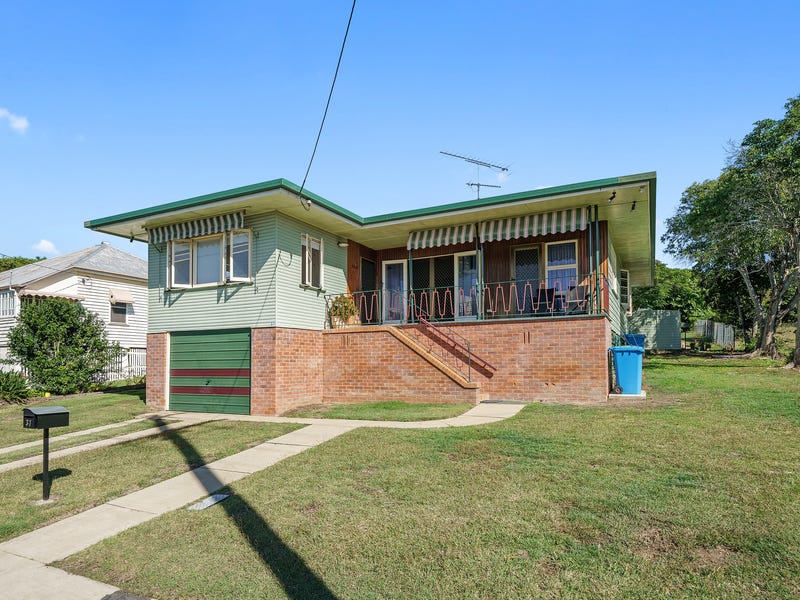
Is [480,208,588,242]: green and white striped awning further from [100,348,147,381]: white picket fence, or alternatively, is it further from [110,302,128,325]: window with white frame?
[110,302,128,325]: window with white frame

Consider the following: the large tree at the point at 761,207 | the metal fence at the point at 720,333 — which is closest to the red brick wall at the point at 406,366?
the large tree at the point at 761,207

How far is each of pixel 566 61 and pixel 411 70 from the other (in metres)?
3.19

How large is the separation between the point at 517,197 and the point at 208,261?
7329mm

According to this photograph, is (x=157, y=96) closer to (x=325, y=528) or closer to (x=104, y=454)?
(x=104, y=454)

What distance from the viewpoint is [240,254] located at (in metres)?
11.5

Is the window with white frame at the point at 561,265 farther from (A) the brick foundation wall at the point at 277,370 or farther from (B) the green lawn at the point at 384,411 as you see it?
(A) the brick foundation wall at the point at 277,370

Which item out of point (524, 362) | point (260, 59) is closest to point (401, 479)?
point (524, 362)

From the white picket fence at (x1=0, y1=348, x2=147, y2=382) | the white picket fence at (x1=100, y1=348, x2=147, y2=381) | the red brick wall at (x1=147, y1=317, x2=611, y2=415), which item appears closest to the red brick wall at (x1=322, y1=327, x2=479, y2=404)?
the red brick wall at (x1=147, y1=317, x2=611, y2=415)

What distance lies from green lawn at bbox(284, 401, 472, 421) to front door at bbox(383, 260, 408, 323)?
3911mm

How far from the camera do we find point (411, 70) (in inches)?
340

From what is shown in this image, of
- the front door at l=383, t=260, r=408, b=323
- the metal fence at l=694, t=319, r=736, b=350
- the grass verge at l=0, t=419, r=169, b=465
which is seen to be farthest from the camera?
the metal fence at l=694, t=319, r=736, b=350

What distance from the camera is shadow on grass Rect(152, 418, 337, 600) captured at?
10.3ft

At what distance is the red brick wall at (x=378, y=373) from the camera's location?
413 inches

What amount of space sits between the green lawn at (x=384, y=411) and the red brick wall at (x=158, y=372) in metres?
3.85
